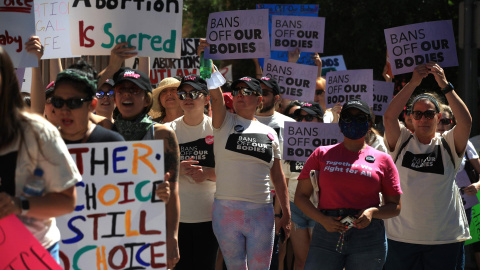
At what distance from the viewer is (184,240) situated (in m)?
6.56

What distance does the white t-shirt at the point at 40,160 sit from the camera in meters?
3.71

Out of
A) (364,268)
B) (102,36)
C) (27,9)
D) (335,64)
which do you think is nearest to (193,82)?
(102,36)

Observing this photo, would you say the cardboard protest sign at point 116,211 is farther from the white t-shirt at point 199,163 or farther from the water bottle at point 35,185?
the white t-shirt at point 199,163

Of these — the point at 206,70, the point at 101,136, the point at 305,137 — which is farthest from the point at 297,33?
the point at 101,136

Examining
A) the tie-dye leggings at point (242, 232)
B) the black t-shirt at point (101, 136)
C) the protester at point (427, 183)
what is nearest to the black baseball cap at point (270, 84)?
the protester at point (427, 183)

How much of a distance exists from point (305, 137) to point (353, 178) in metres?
1.97

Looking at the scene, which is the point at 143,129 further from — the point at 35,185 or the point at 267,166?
the point at 267,166

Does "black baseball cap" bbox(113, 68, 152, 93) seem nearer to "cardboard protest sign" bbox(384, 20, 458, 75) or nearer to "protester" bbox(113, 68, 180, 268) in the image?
"protester" bbox(113, 68, 180, 268)

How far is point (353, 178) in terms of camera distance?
5.81 metres

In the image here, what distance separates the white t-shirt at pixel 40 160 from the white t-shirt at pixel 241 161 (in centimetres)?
275

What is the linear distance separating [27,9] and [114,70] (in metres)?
0.89

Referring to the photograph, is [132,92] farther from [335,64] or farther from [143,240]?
[335,64]

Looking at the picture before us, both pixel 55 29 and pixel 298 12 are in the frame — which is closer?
pixel 55 29

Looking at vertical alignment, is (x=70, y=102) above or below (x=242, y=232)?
above
